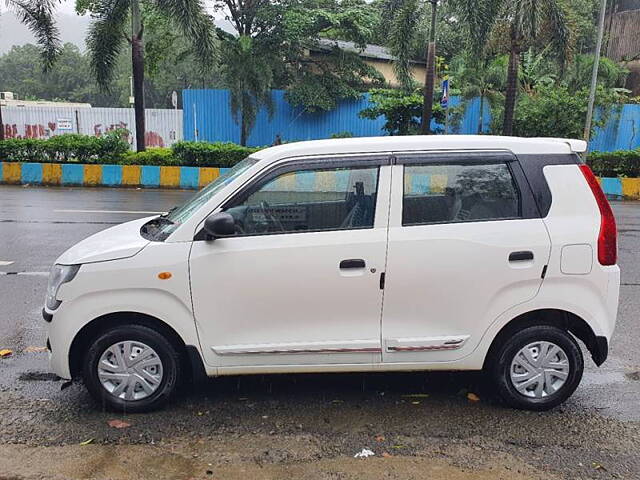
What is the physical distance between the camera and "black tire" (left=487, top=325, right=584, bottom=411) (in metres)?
3.84

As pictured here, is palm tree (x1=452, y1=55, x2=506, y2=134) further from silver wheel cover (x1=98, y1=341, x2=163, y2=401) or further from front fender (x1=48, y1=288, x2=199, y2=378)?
silver wheel cover (x1=98, y1=341, x2=163, y2=401)

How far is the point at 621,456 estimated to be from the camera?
3.41 metres

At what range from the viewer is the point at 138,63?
62.0ft

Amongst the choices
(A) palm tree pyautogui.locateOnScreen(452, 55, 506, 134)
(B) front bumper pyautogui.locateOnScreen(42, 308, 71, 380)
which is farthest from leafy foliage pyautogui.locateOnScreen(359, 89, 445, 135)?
(B) front bumper pyautogui.locateOnScreen(42, 308, 71, 380)

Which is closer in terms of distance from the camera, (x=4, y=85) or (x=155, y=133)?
(x=155, y=133)

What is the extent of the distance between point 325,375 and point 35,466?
2.07 meters

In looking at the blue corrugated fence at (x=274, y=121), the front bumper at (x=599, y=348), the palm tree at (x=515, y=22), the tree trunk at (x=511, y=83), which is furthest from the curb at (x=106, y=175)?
the front bumper at (x=599, y=348)

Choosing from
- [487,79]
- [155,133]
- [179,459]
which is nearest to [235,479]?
[179,459]

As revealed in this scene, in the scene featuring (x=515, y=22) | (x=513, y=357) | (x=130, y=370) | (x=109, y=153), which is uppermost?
(x=515, y=22)

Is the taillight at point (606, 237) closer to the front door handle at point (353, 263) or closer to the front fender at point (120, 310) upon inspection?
the front door handle at point (353, 263)

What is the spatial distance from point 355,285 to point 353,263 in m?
Answer: 0.14

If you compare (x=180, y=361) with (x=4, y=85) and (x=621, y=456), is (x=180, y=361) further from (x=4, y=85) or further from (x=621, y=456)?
(x=4, y=85)

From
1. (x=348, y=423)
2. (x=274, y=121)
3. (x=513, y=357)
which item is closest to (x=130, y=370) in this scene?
(x=348, y=423)

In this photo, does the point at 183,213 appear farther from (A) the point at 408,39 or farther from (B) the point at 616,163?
(B) the point at 616,163
